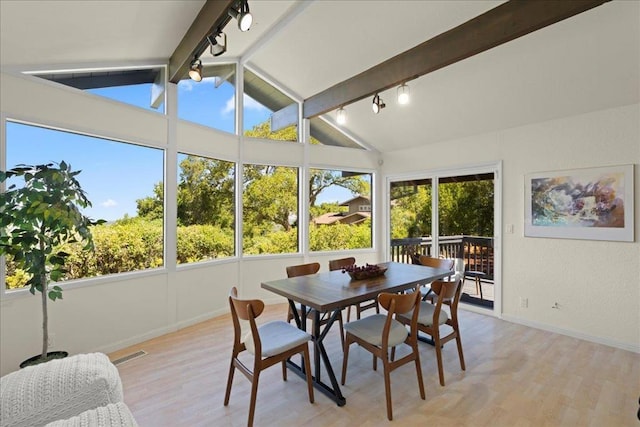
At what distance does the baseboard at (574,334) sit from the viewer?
317cm

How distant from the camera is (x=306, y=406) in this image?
226cm

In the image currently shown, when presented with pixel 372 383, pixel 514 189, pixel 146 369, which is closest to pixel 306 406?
pixel 372 383

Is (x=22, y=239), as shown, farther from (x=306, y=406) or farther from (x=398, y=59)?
(x=398, y=59)

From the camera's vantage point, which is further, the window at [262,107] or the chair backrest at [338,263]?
the window at [262,107]

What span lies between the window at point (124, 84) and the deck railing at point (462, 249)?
4187 mm

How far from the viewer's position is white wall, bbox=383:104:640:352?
3189mm

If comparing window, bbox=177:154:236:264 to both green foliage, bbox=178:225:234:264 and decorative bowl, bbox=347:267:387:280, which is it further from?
decorative bowl, bbox=347:267:387:280

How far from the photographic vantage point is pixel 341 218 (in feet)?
17.7

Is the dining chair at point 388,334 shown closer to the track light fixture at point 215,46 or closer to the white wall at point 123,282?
the white wall at point 123,282

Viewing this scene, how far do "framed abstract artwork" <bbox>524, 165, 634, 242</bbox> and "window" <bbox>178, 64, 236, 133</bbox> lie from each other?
4.07m

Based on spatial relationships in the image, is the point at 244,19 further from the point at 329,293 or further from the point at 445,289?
the point at 445,289

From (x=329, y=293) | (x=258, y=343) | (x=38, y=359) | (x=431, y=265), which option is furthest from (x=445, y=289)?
(x=38, y=359)

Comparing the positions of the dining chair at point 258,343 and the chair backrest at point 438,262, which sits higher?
the chair backrest at point 438,262

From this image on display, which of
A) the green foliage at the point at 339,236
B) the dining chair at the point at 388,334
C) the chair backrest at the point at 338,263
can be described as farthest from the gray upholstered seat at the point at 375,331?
the green foliage at the point at 339,236
